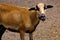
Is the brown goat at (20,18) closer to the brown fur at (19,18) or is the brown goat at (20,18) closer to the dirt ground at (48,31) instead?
the brown fur at (19,18)

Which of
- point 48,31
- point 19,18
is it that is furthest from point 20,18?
point 48,31

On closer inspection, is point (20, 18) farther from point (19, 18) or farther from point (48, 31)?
point (48, 31)

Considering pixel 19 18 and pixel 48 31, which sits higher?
pixel 19 18

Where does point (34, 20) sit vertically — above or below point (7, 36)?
above

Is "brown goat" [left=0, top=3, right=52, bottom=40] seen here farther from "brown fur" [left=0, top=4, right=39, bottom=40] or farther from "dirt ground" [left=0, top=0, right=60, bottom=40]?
"dirt ground" [left=0, top=0, right=60, bottom=40]

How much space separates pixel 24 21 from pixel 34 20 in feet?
0.94

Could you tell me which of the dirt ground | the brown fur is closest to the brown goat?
the brown fur

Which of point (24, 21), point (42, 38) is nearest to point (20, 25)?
point (24, 21)

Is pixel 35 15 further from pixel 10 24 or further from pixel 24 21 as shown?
pixel 10 24

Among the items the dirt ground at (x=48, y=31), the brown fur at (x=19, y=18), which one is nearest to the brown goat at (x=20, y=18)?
the brown fur at (x=19, y=18)

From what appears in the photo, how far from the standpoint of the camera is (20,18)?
6094 mm

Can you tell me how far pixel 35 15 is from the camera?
598cm

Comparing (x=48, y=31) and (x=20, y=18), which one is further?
(x=48, y=31)

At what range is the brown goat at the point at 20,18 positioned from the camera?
235 inches
